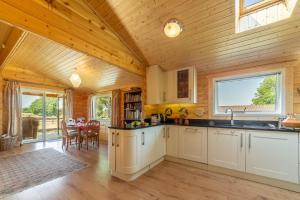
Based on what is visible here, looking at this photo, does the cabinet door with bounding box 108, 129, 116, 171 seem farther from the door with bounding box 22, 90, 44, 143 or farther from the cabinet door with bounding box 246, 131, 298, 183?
the door with bounding box 22, 90, 44, 143

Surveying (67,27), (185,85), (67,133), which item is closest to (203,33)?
(185,85)

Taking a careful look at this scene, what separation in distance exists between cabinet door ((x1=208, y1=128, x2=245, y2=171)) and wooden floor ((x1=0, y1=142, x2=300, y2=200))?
24 cm

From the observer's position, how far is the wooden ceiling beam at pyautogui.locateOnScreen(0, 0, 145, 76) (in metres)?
1.87

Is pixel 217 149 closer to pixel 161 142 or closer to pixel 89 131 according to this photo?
pixel 161 142

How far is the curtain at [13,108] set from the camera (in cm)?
486

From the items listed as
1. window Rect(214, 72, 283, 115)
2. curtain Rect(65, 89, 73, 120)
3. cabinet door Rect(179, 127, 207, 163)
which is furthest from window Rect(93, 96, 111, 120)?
window Rect(214, 72, 283, 115)

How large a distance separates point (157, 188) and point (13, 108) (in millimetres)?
5366

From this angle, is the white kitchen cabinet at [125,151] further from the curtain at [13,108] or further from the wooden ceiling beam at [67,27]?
the curtain at [13,108]

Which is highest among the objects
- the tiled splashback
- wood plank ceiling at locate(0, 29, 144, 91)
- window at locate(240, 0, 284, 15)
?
window at locate(240, 0, 284, 15)

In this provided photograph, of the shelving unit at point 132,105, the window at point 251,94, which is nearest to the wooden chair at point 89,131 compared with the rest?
the shelving unit at point 132,105

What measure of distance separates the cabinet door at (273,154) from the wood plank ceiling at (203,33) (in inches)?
56.8

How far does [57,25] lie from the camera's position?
2.27 metres

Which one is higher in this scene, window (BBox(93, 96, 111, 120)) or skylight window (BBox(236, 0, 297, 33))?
skylight window (BBox(236, 0, 297, 33))

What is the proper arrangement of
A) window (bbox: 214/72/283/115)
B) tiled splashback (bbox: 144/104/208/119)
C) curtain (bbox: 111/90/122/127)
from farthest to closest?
1. curtain (bbox: 111/90/122/127)
2. tiled splashback (bbox: 144/104/208/119)
3. window (bbox: 214/72/283/115)
